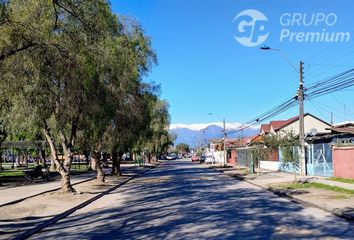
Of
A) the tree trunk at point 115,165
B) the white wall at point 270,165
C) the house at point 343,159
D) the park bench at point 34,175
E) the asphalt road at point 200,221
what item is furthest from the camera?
the white wall at point 270,165

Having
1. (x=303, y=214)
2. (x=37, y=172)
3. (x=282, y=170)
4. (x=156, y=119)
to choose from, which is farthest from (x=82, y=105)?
(x=156, y=119)

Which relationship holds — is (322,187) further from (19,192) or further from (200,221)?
(19,192)

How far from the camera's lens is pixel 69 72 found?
14812 millimetres

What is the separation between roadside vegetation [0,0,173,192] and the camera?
13.3m

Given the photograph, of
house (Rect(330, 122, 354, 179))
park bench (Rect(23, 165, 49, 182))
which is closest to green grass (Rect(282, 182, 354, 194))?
house (Rect(330, 122, 354, 179))

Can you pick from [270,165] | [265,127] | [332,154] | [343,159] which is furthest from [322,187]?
[265,127]

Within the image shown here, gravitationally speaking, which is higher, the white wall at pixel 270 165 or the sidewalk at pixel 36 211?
the white wall at pixel 270 165

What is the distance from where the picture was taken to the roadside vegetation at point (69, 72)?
1330 cm

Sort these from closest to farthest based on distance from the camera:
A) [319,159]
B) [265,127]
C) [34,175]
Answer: [319,159]
[34,175]
[265,127]

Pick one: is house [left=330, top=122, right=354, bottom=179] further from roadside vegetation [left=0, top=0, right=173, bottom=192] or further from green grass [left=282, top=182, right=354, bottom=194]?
roadside vegetation [left=0, top=0, right=173, bottom=192]

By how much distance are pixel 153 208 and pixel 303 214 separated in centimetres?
527

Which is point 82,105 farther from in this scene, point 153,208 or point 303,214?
point 303,214

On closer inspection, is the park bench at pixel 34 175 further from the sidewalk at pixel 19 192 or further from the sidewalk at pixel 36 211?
the sidewalk at pixel 36 211

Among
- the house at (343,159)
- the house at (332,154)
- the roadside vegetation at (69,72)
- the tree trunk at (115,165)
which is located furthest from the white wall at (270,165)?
the roadside vegetation at (69,72)
